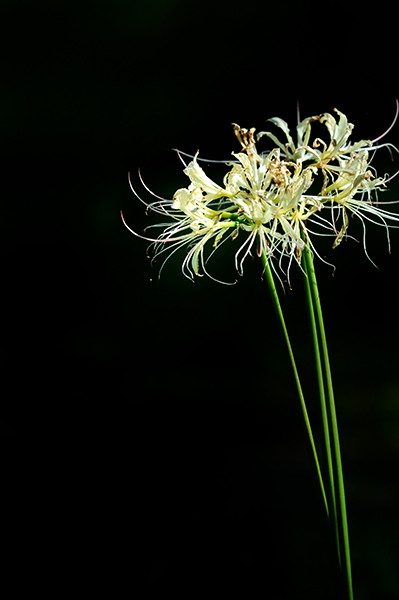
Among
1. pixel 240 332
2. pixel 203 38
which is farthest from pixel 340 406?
pixel 203 38

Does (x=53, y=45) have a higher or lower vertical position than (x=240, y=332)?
higher

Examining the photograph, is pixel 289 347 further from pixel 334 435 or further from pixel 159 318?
pixel 159 318

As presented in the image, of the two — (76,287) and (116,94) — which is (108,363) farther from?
(116,94)

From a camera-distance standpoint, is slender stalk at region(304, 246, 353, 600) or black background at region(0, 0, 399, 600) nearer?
slender stalk at region(304, 246, 353, 600)

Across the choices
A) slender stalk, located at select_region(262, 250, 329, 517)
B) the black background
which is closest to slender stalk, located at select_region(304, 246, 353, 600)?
slender stalk, located at select_region(262, 250, 329, 517)

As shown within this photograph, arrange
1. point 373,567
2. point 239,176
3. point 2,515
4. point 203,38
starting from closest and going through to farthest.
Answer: point 239,176 < point 373,567 < point 2,515 < point 203,38

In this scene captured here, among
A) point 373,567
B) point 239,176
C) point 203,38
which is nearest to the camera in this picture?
point 239,176

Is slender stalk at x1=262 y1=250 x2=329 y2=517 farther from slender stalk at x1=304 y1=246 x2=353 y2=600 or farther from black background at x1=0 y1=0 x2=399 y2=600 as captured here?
black background at x1=0 y1=0 x2=399 y2=600

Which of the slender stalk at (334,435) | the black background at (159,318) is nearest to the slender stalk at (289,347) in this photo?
the slender stalk at (334,435)

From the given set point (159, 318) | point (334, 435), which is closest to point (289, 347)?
point (334, 435)
